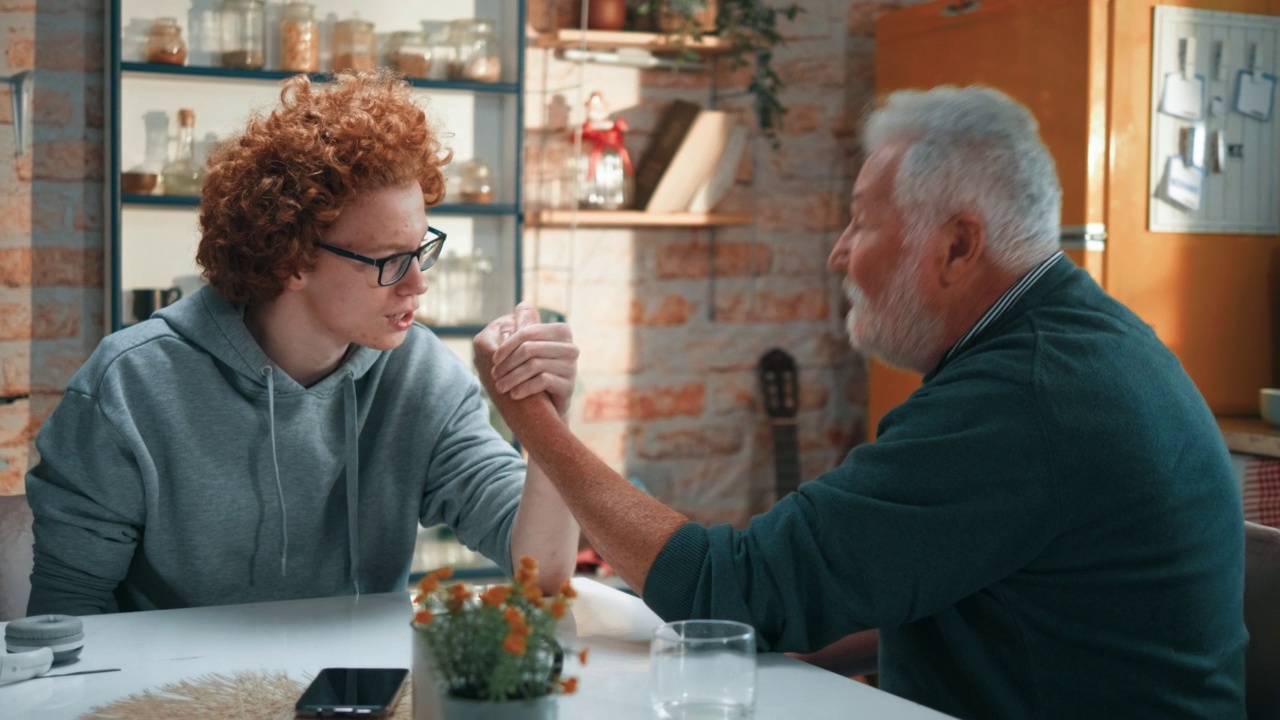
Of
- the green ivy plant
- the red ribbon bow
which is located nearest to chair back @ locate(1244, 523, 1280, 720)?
the red ribbon bow

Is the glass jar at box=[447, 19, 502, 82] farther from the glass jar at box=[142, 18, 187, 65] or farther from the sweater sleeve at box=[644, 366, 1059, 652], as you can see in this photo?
the sweater sleeve at box=[644, 366, 1059, 652]

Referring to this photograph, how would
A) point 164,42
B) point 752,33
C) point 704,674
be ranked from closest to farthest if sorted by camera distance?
1. point 704,674
2. point 164,42
3. point 752,33

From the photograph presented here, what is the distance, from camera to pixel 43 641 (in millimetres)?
1324

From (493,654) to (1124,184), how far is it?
2.56m

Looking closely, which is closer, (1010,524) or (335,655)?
(1010,524)

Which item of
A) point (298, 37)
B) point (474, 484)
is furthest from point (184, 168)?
point (474, 484)

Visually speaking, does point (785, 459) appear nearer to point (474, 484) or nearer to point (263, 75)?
point (263, 75)

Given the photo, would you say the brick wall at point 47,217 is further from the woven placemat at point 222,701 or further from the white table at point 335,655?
the woven placemat at point 222,701

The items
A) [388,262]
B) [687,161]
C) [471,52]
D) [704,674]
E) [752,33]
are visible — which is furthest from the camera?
[752,33]

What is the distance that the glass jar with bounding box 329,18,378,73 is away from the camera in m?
3.21

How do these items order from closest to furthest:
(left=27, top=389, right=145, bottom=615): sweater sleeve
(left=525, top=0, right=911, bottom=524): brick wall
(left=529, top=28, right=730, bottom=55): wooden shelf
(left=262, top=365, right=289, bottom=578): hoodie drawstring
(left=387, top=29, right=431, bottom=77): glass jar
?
(left=27, top=389, right=145, bottom=615): sweater sleeve
(left=262, top=365, right=289, bottom=578): hoodie drawstring
(left=387, top=29, right=431, bottom=77): glass jar
(left=529, top=28, right=730, bottom=55): wooden shelf
(left=525, top=0, right=911, bottom=524): brick wall

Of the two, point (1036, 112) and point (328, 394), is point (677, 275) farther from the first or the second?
point (328, 394)

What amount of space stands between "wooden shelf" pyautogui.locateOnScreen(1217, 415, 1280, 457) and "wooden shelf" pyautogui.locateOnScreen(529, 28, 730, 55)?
1662mm

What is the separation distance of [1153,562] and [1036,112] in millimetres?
2126
